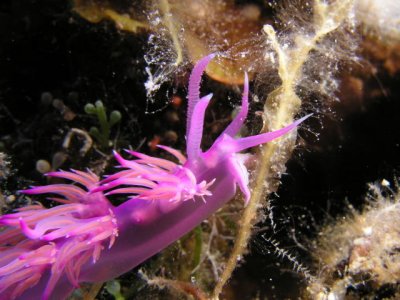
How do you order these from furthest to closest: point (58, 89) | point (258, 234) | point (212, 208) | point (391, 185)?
1. point (58, 89)
2. point (391, 185)
3. point (258, 234)
4. point (212, 208)

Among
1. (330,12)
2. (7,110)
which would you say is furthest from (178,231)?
(7,110)

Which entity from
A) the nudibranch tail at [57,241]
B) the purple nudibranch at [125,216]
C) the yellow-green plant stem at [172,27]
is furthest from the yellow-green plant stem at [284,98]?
the nudibranch tail at [57,241]

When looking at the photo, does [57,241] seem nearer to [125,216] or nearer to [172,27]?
[125,216]

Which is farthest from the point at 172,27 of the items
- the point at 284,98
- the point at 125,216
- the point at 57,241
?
the point at 57,241

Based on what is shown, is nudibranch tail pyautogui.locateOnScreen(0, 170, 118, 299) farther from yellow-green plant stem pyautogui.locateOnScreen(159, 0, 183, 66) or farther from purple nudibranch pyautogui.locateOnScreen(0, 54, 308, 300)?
yellow-green plant stem pyautogui.locateOnScreen(159, 0, 183, 66)

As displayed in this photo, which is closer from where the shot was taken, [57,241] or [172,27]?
[57,241]

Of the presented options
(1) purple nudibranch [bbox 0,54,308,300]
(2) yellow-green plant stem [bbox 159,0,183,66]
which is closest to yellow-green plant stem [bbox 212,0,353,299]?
(1) purple nudibranch [bbox 0,54,308,300]

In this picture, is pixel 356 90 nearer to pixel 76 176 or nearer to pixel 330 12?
pixel 330 12
